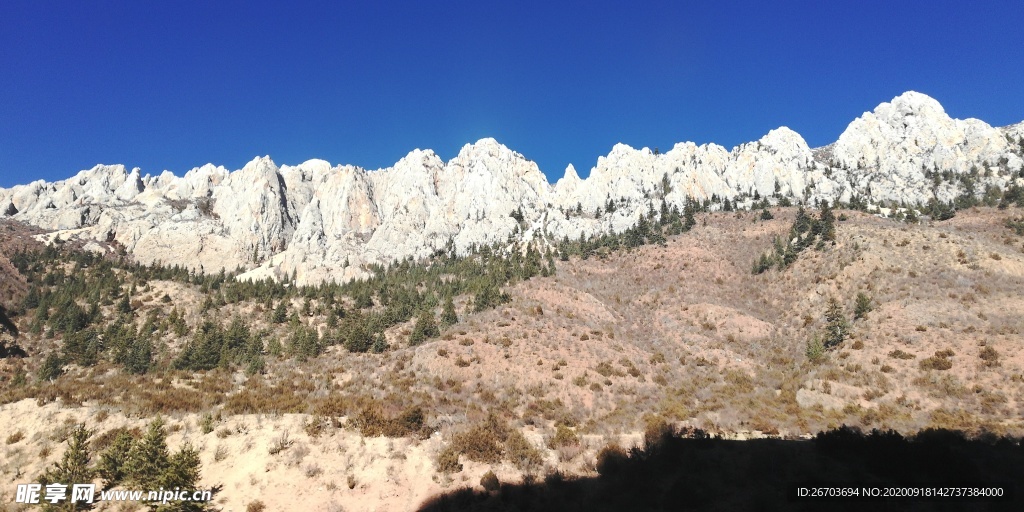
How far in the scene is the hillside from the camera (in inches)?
707

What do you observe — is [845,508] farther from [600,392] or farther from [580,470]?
[600,392]

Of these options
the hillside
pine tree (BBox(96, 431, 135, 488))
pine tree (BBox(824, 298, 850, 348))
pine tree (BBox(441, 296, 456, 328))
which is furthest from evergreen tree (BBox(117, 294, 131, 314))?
pine tree (BBox(824, 298, 850, 348))

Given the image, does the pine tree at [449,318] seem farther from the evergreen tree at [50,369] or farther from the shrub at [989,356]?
the shrub at [989,356]

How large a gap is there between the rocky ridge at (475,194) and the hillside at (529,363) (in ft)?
195

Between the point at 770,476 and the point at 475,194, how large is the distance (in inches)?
6531

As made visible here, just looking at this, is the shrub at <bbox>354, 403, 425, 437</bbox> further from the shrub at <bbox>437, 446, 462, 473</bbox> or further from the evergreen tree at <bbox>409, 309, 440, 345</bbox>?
the evergreen tree at <bbox>409, 309, 440, 345</bbox>

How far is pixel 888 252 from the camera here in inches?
2188

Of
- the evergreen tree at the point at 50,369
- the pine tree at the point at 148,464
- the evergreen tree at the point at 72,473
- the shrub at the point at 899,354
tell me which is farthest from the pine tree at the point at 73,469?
the shrub at the point at 899,354

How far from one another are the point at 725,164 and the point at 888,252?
10972cm

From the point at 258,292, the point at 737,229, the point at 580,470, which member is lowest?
the point at 580,470

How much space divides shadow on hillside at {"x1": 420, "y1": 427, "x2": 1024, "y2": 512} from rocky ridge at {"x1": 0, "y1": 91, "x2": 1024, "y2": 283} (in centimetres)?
10489

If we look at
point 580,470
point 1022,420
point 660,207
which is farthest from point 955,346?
point 660,207

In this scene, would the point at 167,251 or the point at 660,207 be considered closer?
the point at 660,207

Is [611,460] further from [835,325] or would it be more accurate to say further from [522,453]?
[835,325]
